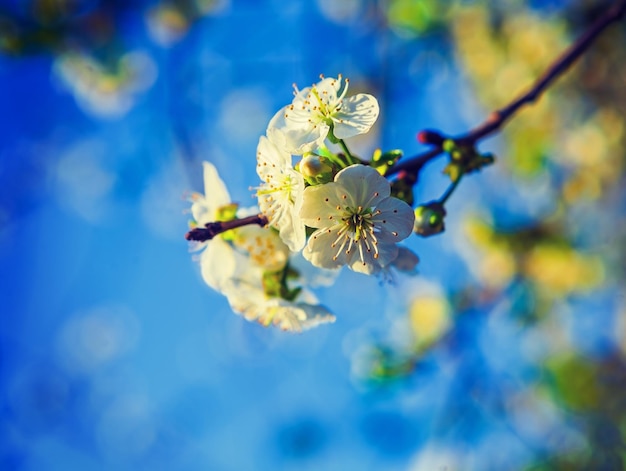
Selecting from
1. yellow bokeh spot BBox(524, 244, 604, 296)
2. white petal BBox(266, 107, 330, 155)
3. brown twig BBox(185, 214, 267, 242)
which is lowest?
brown twig BBox(185, 214, 267, 242)

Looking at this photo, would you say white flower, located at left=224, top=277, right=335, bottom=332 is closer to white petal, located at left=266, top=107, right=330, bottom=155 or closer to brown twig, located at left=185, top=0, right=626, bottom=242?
brown twig, located at left=185, top=0, right=626, bottom=242

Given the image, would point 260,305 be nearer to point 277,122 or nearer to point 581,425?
point 277,122

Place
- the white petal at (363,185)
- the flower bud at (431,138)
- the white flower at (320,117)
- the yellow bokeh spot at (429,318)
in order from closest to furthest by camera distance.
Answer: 1. the white petal at (363,185)
2. the white flower at (320,117)
3. the flower bud at (431,138)
4. the yellow bokeh spot at (429,318)

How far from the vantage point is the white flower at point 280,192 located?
1.19 m

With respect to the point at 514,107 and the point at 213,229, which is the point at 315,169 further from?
the point at 514,107

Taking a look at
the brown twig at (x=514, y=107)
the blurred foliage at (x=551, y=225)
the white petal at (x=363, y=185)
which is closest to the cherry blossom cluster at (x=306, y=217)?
the white petal at (x=363, y=185)

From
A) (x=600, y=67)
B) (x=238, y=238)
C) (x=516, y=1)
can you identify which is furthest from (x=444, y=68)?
(x=238, y=238)

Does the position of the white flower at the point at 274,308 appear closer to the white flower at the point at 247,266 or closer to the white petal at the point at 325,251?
the white flower at the point at 247,266

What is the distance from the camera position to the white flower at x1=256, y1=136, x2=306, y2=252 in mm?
1188

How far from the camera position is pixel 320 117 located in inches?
50.1

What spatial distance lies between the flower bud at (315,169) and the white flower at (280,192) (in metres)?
0.05

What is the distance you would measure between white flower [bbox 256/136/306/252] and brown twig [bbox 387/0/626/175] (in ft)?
0.77

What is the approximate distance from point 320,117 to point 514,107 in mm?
648

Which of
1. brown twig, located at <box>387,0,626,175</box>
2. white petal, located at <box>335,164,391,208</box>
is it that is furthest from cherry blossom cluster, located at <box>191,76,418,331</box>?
brown twig, located at <box>387,0,626,175</box>
